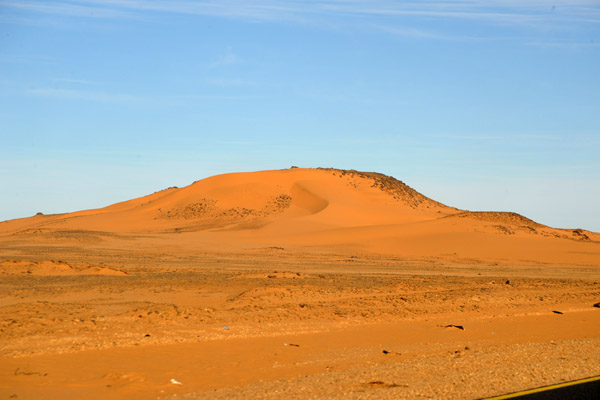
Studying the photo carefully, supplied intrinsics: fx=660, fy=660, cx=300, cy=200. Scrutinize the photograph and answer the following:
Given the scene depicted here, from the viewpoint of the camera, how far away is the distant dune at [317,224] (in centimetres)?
4459

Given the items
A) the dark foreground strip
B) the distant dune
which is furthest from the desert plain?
the distant dune

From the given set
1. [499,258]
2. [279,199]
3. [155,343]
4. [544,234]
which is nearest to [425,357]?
[155,343]

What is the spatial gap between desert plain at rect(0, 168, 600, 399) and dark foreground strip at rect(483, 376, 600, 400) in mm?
512

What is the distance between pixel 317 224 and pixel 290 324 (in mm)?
44775

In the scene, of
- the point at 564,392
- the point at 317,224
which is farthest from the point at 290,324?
the point at 317,224

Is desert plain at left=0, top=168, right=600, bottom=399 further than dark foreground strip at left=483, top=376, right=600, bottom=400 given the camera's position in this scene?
Yes

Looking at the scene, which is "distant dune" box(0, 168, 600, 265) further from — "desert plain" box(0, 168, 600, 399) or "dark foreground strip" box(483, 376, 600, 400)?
"dark foreground strip" box(483, 376, 600, 400)

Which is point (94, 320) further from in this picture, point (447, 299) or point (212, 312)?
point (447, 299)

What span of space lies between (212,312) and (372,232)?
117 feet

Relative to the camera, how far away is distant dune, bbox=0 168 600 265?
4459cm

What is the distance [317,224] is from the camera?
2350 inches

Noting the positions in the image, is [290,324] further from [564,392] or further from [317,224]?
[317,224]

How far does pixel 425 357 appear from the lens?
37.9 feet

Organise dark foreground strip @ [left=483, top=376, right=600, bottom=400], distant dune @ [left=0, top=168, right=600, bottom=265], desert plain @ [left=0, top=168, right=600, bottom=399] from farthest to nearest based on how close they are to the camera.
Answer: distant dune @ [left=0, top=168, right=600, bottom=265]
desert plain @ [left=0, top=168, right=600, bottom=399]
dark foreground strip @ [left=483, top=376, right=600, bottom=400]
